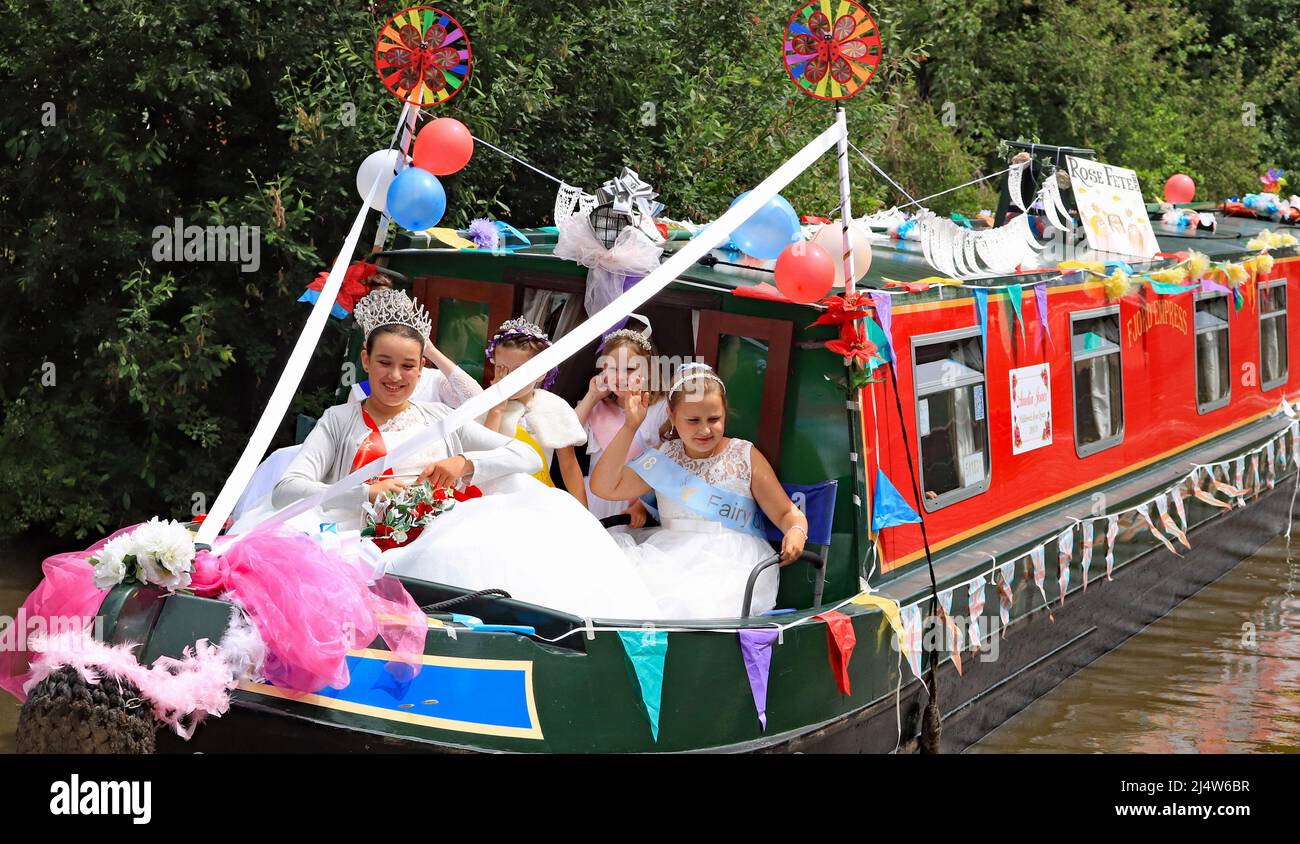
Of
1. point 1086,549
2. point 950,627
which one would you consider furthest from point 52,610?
point 1086,549

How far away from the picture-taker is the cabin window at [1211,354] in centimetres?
928

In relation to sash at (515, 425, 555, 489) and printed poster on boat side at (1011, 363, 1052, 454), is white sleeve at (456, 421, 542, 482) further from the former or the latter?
printed poster on boat side at (1011, 363, 1052, 454)

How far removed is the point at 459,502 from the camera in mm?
5023

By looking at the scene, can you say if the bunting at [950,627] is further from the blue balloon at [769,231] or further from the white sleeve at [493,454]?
the white sleeve at [493,454]

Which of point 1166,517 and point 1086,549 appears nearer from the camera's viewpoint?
point 1086,549

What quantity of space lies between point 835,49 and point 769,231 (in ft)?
2.53

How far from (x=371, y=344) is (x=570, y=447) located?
1118 millimetres

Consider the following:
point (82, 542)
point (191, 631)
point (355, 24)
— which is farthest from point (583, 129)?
point (191, 631)

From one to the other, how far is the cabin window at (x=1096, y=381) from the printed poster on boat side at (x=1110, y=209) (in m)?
0.65

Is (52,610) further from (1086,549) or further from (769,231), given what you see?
(1086,549)

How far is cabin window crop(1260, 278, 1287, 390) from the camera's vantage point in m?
10.7

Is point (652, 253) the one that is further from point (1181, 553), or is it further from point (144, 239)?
point (1181, 553)

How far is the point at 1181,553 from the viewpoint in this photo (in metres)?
8.84

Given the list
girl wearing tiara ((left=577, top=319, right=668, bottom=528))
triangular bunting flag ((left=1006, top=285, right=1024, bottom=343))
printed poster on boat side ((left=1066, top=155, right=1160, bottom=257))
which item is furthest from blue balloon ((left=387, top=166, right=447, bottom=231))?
printed poster on boat side ((left=1066, top=155, right=1160, bottom=257))
